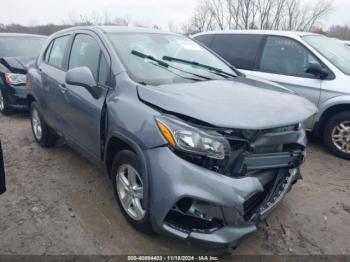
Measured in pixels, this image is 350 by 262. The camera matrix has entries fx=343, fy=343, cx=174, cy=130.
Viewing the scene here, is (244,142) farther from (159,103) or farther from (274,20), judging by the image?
(274,20)

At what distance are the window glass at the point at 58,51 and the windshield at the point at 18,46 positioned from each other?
3.55 metres

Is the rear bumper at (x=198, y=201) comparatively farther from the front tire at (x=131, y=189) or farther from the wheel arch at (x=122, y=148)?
the front tire at (x=131, y=189)

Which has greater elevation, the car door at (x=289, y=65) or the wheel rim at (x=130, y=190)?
the car door at (x=289, y=65)

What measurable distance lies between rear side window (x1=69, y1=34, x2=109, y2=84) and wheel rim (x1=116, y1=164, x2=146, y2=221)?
909 mm

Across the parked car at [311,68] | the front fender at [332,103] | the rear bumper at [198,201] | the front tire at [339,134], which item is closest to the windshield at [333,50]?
the parked car at [311,68]

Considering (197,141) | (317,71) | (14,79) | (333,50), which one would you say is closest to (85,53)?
(197,141)

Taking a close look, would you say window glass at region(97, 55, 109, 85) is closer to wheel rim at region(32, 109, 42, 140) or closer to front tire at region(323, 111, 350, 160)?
wheel rim at region(32, 109, 42, 140)

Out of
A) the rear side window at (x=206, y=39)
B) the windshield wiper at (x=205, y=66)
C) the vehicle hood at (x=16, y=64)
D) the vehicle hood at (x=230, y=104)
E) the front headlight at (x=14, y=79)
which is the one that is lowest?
the front headlight at (x=14, y=79)

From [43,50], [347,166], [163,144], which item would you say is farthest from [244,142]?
[43,50]

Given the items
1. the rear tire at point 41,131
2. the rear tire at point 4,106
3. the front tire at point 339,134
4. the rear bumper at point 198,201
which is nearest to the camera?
the rear bumper at point 198,201

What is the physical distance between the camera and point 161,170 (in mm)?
2482

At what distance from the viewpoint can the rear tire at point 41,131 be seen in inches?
192

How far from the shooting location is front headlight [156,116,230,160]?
2410 mm

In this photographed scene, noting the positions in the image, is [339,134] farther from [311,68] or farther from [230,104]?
[230,104]
